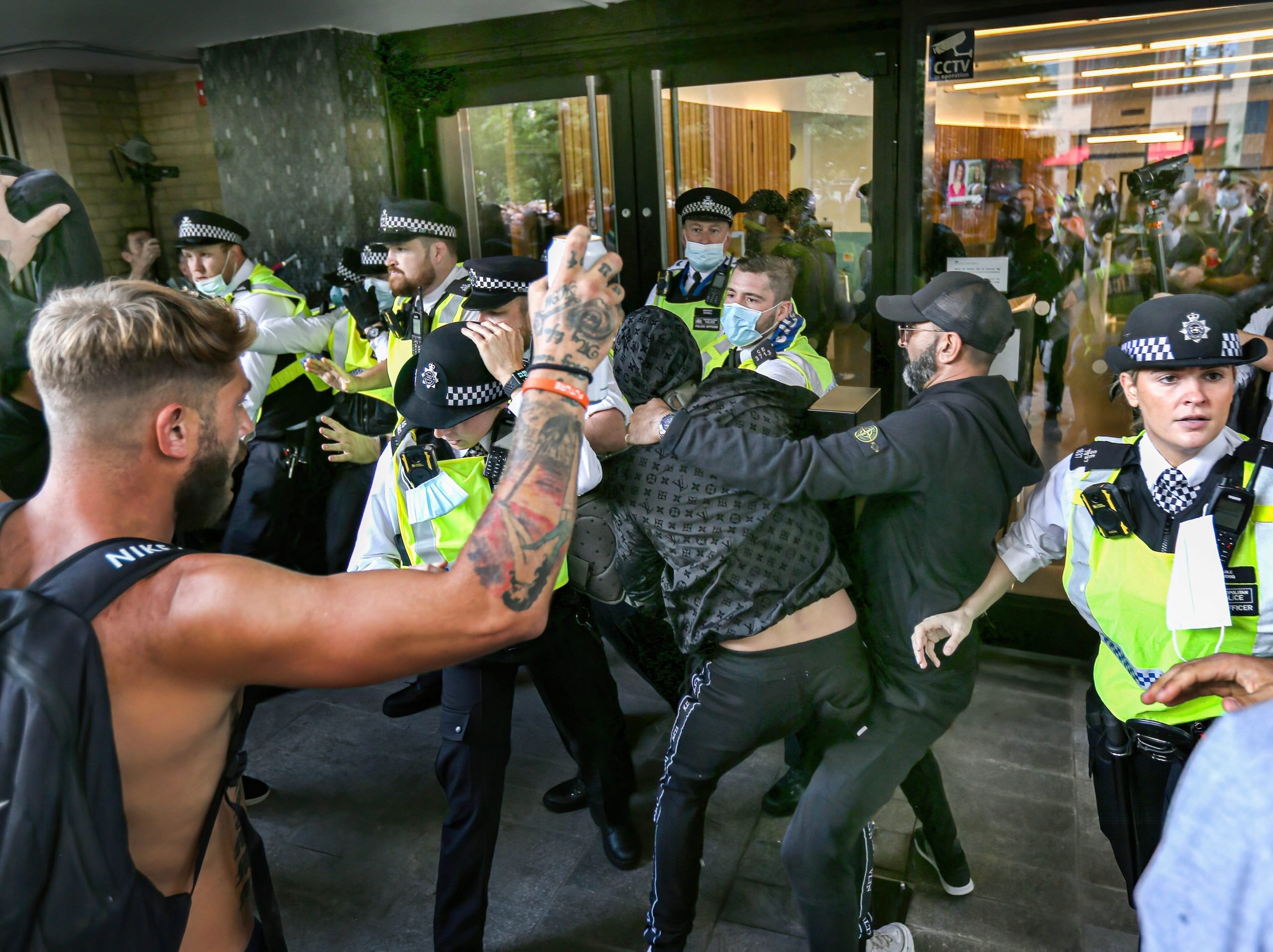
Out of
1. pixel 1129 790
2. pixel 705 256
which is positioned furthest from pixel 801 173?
pixel 1129 790

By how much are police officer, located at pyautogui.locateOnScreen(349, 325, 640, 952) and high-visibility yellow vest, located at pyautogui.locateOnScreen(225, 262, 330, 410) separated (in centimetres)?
201

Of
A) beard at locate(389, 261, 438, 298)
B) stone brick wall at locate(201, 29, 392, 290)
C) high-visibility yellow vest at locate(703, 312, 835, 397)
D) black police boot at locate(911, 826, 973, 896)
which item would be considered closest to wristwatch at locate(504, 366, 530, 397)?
high-visibility yellow vest at locate(703, 312, 835, 397)

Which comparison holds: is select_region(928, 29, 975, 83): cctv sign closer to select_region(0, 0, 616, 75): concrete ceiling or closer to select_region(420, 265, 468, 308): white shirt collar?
select_region(0, 0, 616, 75): concrete ceiling

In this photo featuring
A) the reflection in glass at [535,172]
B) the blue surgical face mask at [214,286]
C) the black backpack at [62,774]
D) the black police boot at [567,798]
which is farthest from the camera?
the reflection in glass at [535,172]

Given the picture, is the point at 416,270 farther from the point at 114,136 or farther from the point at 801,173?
the point at 114,136

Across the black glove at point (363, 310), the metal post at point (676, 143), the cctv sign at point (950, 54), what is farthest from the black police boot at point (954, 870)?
the metal post at point (676, 143)

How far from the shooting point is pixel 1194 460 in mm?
2180

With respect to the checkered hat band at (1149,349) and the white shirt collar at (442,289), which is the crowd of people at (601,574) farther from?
the white shirt collar at (442,289)

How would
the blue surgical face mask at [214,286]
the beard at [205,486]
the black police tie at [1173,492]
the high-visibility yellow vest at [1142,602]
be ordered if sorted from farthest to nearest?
the blue surgical face mask at [214,286] → the black police tie at [1173,492] → the high-visibility yellow vest at [1142,602] → the beard at [205,486]

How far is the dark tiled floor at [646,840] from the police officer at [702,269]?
199cm

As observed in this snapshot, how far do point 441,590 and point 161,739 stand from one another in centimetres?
47

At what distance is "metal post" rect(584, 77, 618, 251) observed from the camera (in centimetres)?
527

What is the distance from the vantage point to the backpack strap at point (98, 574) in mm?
1255

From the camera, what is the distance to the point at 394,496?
2.68m
